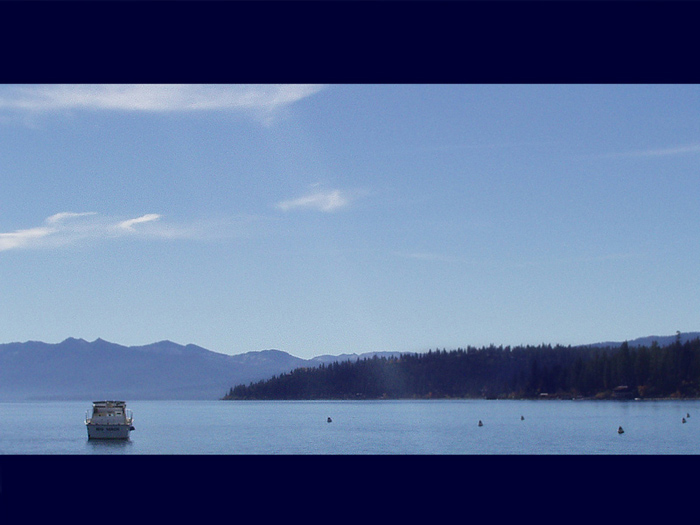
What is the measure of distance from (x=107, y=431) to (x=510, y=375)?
8244 centimetres

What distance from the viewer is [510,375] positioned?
120 metres

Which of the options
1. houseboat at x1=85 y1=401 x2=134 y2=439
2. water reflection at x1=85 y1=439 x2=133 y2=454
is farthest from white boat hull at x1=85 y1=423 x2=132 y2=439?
water reflection at x1=85 y1=439 x2=133 y2=454

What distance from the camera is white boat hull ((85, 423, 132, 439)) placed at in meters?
46.1

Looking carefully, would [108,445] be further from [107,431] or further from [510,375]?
[510,375]

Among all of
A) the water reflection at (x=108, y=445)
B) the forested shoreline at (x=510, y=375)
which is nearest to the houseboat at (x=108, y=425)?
the water reflection at (x=108, y=445)

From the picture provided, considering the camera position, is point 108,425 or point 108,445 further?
point 108,425

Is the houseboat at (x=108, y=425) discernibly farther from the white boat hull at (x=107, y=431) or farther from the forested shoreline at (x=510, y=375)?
the forested shoreline at (x=510, y=375)

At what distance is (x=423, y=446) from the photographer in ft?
127

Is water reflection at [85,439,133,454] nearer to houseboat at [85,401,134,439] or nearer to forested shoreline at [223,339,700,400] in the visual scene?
houseboat at [85,401,134,439]

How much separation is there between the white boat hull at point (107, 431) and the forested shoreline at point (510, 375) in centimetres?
5945

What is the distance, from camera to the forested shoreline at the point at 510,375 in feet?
295

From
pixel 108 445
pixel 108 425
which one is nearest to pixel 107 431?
pixel 108 425
